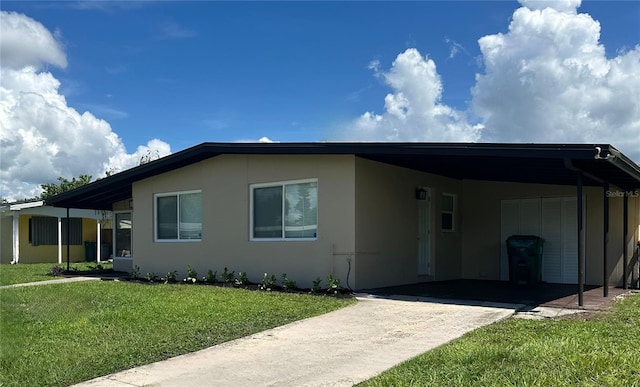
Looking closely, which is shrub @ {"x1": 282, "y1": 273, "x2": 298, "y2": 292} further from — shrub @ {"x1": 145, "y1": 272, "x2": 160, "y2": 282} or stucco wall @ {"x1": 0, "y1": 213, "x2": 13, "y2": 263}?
stucco wall @ {"x1": 0, "y1": 213, "x2": 13, "y2": 263}

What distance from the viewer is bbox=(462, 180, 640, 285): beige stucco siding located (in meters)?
12.4

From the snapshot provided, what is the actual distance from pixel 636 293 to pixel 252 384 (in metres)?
8.94

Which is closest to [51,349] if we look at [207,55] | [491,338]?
[491,338]

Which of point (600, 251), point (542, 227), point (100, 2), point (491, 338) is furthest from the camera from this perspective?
point (542, 227)

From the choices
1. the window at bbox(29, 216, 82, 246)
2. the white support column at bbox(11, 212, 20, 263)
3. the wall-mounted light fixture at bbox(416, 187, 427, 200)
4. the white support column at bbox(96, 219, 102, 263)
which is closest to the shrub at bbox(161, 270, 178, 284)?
the wall-mounted light fixture at bbox(416, 187, 427, 200)

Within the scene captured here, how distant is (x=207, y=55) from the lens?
13109mm

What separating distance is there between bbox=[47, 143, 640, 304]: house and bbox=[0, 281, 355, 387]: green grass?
147 centimetres

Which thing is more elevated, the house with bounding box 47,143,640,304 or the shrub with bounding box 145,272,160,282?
the house with bounding box 47,143,640,304

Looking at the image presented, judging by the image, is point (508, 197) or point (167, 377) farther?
point (508, 197)

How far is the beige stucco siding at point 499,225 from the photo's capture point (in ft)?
40.7

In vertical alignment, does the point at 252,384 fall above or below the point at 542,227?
below

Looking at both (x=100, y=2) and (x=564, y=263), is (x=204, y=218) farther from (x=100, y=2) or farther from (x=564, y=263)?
(x=564, y=263)

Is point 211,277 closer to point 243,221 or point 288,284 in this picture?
point 243,221

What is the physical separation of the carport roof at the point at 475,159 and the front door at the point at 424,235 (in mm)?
856
